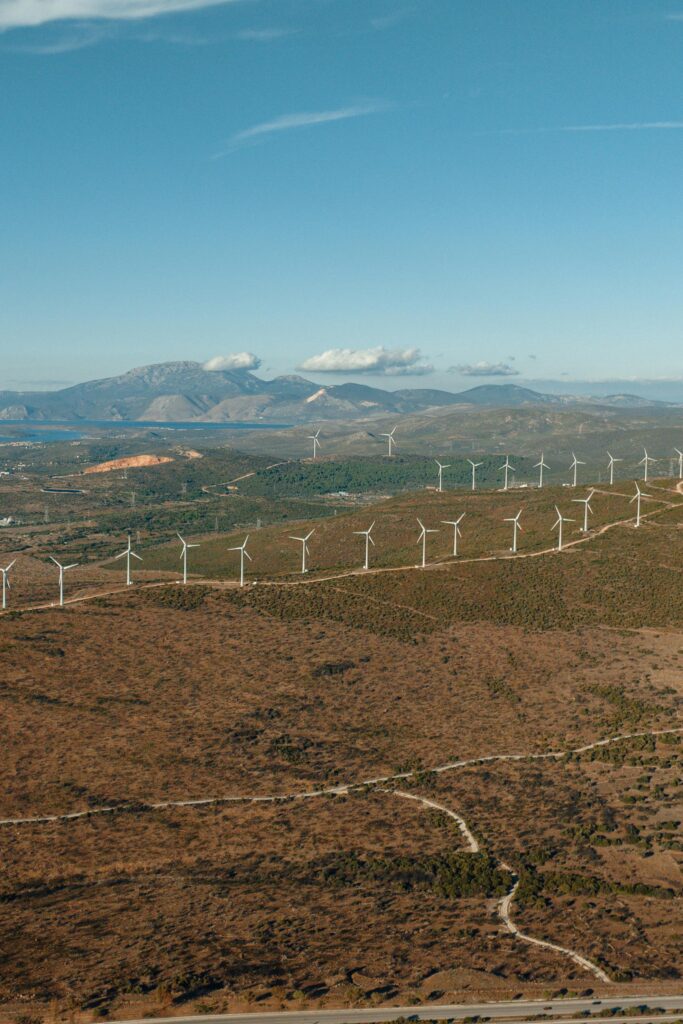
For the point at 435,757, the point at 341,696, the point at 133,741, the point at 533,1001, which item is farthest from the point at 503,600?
the point at 533,1001

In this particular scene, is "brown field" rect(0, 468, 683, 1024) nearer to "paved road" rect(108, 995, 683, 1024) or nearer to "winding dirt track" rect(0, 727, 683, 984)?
"winding dirt track" rect(0, 727, 683, 984)

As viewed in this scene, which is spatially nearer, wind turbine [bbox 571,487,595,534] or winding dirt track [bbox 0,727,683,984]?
winding dirt track [bbox 0,727,683,984]

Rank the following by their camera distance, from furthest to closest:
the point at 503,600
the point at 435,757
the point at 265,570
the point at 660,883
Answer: the point at 265,570
the point at 503,600
the point at 435,757
the point at 660,883

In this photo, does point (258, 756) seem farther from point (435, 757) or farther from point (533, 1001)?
point (533, 1001)

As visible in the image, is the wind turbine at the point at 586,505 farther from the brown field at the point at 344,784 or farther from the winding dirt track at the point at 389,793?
the winding dirt track at the point at 389,793

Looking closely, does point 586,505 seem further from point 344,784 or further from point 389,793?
point 389,793

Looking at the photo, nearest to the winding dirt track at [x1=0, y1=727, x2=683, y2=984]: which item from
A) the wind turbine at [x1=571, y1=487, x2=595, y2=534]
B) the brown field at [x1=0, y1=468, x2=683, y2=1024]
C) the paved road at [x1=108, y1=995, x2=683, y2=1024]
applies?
the brown field at [x1=0, y1=468, x2=683, y2=1024]

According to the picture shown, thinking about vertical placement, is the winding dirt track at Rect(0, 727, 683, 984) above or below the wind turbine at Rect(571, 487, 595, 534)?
below

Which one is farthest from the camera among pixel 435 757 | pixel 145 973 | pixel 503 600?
pixel 503 600

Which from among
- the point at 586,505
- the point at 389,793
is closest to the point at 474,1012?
the point at 389,793
